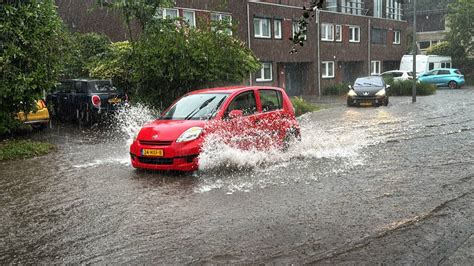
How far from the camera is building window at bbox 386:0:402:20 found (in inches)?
1823

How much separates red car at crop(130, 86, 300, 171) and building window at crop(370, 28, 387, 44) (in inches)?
1373

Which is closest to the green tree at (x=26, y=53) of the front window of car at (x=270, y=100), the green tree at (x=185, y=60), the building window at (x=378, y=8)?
the green tree at (x=185, y=60)

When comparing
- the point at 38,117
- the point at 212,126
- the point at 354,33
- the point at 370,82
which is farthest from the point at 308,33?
the point at 212,126

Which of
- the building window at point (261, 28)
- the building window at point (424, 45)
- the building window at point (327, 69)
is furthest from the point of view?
the building window at point (424, 45)

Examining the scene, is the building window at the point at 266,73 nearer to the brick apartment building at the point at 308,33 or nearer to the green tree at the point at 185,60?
the brick apartment building at the point at 308,33

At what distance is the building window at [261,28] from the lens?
99.2 feet

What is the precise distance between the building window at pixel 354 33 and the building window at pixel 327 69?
3.75 metres

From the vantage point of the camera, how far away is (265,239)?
5.36 meters

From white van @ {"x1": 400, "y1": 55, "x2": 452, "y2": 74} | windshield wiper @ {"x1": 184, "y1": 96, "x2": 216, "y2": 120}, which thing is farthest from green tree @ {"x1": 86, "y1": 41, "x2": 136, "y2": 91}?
white van @ {"x1": 400, "y1": 55, "x2": 452, "y2": 74}

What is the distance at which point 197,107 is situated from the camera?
9531mm

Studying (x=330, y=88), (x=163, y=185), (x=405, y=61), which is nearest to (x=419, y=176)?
(x=163, y=185)

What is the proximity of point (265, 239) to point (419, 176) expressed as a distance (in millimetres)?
4154

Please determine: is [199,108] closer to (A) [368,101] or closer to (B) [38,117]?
(B) [38,117]

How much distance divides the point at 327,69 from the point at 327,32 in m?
2.81
